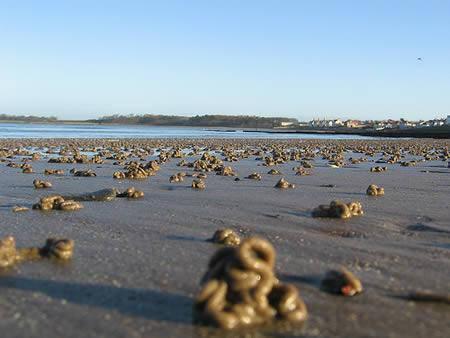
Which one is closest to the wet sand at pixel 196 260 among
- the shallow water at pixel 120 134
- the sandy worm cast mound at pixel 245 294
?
the sandy worm cast mound at pixel 245 294

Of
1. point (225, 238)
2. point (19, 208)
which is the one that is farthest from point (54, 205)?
point (225, 238)

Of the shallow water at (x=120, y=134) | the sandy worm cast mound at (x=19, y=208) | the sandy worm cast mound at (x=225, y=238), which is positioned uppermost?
the sandy worm cast mound at (x=225, y=238)

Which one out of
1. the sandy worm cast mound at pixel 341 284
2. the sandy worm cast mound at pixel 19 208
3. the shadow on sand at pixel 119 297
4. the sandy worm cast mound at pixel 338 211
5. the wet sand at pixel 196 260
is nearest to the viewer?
the wet sand at pixel 196 260

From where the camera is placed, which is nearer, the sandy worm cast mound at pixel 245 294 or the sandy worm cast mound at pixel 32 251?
the sandy worm cast mound at pixel 245 294

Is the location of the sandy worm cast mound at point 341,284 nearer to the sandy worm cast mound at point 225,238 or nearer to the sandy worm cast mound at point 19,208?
the sandy worm cast mound at point 225,238

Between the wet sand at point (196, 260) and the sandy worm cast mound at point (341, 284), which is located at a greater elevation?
the sandy worm cast mound at point (341, 284)

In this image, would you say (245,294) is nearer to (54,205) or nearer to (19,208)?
(54,205)

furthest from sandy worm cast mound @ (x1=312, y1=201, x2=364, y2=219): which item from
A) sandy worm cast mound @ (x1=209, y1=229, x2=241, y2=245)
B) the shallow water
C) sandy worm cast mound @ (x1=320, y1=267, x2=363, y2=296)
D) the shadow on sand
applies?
the shallow water
